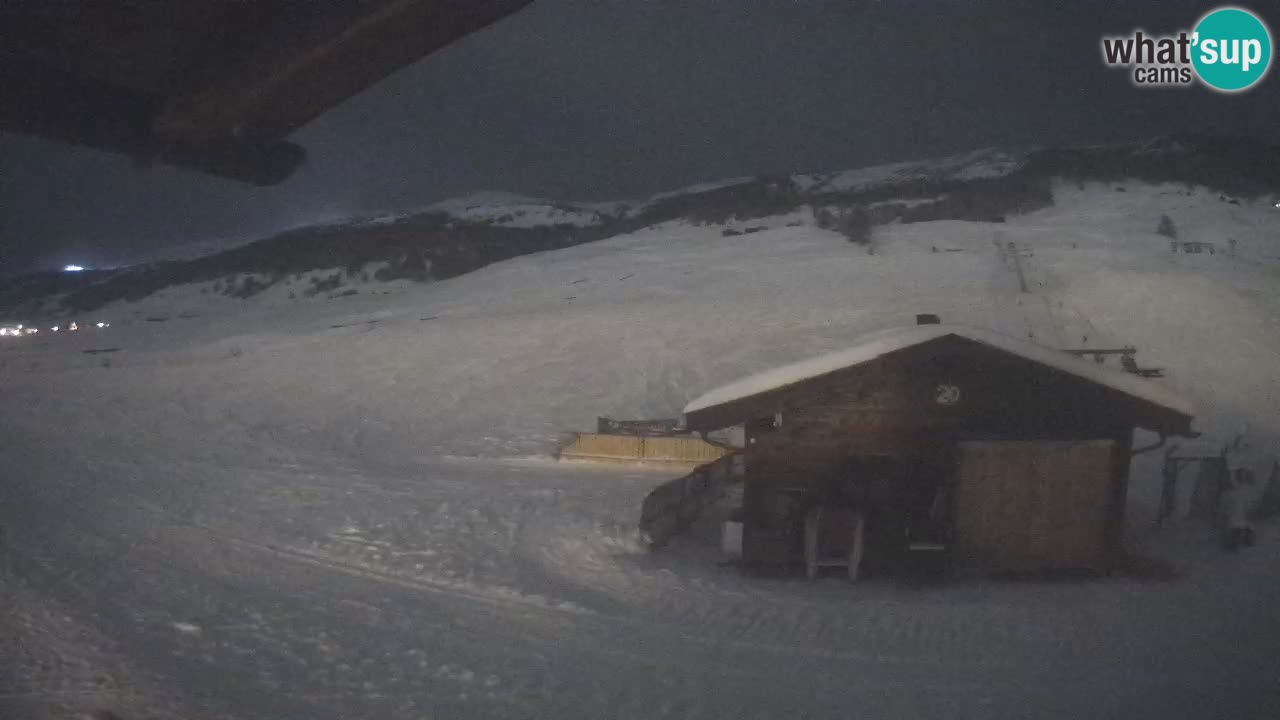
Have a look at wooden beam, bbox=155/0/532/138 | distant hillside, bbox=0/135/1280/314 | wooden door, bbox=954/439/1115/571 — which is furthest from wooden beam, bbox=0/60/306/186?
distant hillside, bbox=0/135/1280/314

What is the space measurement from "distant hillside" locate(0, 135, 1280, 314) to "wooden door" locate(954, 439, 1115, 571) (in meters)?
47.4

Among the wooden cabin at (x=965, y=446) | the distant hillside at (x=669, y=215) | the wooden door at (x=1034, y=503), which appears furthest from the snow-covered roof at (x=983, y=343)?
the distant hillside at (x=669, y=215)

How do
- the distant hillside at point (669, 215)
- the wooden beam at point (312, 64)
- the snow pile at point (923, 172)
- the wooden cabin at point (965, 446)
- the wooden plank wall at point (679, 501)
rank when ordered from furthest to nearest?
the snow pile at point (923, 172), the distant hillside at point (669, 215), the wooden plank wall at point (679, 501), the wooden cabin at point (965, 446), the wooden beam at point (312, 64)

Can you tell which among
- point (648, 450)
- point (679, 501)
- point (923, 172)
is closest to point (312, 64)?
point (679, 501)

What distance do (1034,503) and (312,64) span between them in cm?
1200

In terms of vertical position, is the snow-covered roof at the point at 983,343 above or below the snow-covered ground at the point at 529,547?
above

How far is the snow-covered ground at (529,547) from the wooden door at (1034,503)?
614mm

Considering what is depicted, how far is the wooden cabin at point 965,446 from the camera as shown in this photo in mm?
11523

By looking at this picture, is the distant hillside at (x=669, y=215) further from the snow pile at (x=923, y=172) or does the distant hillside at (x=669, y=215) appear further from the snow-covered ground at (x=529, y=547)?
the snow-covered ground at (x=529, y=547)

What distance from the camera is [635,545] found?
13.4 meters

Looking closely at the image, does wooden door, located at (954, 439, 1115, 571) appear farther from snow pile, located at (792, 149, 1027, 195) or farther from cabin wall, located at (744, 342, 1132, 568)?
snow pile, located at (792, 149, 1027, 195)

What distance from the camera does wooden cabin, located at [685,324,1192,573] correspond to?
11.5 meters

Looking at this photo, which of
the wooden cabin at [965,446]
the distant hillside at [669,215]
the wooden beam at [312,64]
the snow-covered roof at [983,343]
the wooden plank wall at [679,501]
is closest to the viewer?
the wooden beam at [312,64]

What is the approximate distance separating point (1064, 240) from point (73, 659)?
48.2m
